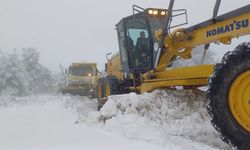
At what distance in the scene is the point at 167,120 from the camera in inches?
268

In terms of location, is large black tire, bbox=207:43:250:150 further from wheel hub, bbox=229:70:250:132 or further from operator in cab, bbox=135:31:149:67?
operator in cab, bbox=135:31:149:67

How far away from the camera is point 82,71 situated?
2467cm

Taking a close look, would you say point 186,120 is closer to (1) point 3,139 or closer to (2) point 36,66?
(1) point 3,139

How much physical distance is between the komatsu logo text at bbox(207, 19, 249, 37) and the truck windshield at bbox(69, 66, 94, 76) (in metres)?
18.6

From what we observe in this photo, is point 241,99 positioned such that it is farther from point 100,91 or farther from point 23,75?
point 23,75

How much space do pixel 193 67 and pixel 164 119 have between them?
118 centimetres

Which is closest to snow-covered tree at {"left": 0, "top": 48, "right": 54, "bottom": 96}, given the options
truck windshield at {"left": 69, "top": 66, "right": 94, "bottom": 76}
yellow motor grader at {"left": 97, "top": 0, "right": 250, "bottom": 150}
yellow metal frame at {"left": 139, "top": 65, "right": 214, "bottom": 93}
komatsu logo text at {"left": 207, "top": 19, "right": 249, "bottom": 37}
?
truck windshield at {"left": 69, "top": 66, "right": 94, "bottom": 76}

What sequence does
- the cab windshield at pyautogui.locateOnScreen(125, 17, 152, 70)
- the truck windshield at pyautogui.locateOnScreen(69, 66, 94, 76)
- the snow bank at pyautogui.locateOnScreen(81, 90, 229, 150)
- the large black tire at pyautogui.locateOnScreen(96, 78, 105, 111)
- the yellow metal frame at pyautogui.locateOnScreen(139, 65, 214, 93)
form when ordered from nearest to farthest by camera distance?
the snow bank at pyautogui.locateOnScreen(81, 90, 229, 150) → the yellow metal frame at pyautogui.locateOnScreen(139, 65, 214, 93) → the cab windshield at pyautogui.locateOnScreen(125, 17, 152, 70) → the large black tire at pyautogui.locateOnScreen(96, 78, 105, 111) → the truck windshield at pyautogui.locateOnScreen(69, 66, 94, 76)

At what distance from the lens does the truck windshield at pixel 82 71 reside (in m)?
24.4

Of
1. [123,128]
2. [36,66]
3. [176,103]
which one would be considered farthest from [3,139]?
[36,66]

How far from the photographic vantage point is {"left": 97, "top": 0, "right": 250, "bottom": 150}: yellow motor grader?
15.8 feet

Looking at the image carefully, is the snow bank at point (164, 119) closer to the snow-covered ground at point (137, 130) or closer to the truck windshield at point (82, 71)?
the snow-covered ground at point (137, 130)

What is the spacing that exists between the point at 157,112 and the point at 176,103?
1.70 ft

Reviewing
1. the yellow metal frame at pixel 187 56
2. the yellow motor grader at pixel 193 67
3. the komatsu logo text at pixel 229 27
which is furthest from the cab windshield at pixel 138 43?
the komatsu logo text at pixel 229 27
